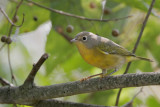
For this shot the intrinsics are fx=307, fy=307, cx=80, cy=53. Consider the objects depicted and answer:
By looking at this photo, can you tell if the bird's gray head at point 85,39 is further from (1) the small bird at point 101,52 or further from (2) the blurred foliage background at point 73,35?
(2) the blurred foliage background at point 73,35

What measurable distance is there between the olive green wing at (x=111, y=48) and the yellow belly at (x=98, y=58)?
0.27 ft

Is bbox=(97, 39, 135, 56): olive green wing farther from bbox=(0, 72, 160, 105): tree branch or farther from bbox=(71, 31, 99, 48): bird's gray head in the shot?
bbox=(0, 72, 160, 105): tree branch

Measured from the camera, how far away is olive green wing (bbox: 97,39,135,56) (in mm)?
3455

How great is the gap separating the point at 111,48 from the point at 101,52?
0.25 metres

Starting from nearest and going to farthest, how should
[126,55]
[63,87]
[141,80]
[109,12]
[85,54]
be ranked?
1. [141,80]
2. [63,87]
3. [85,54]
4. [126,55]
5. [109,12]

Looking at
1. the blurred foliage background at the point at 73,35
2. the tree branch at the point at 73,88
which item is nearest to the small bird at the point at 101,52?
the blurred foliage background at the point at 73,35

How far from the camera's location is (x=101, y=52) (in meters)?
3.37

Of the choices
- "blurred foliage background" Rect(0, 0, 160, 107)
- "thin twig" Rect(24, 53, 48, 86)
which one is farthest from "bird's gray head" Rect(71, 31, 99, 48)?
"thin twig" Rect(24, 53, 48, 86)

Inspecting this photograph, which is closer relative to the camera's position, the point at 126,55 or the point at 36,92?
the point at 36,92

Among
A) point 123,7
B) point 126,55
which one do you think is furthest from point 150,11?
point 123,7

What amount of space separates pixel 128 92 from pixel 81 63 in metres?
0.81

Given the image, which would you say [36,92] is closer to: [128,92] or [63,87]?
[63,87]

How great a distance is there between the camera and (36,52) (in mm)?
5121

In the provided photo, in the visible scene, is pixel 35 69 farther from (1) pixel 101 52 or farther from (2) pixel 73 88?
(1) pixel 101 52
